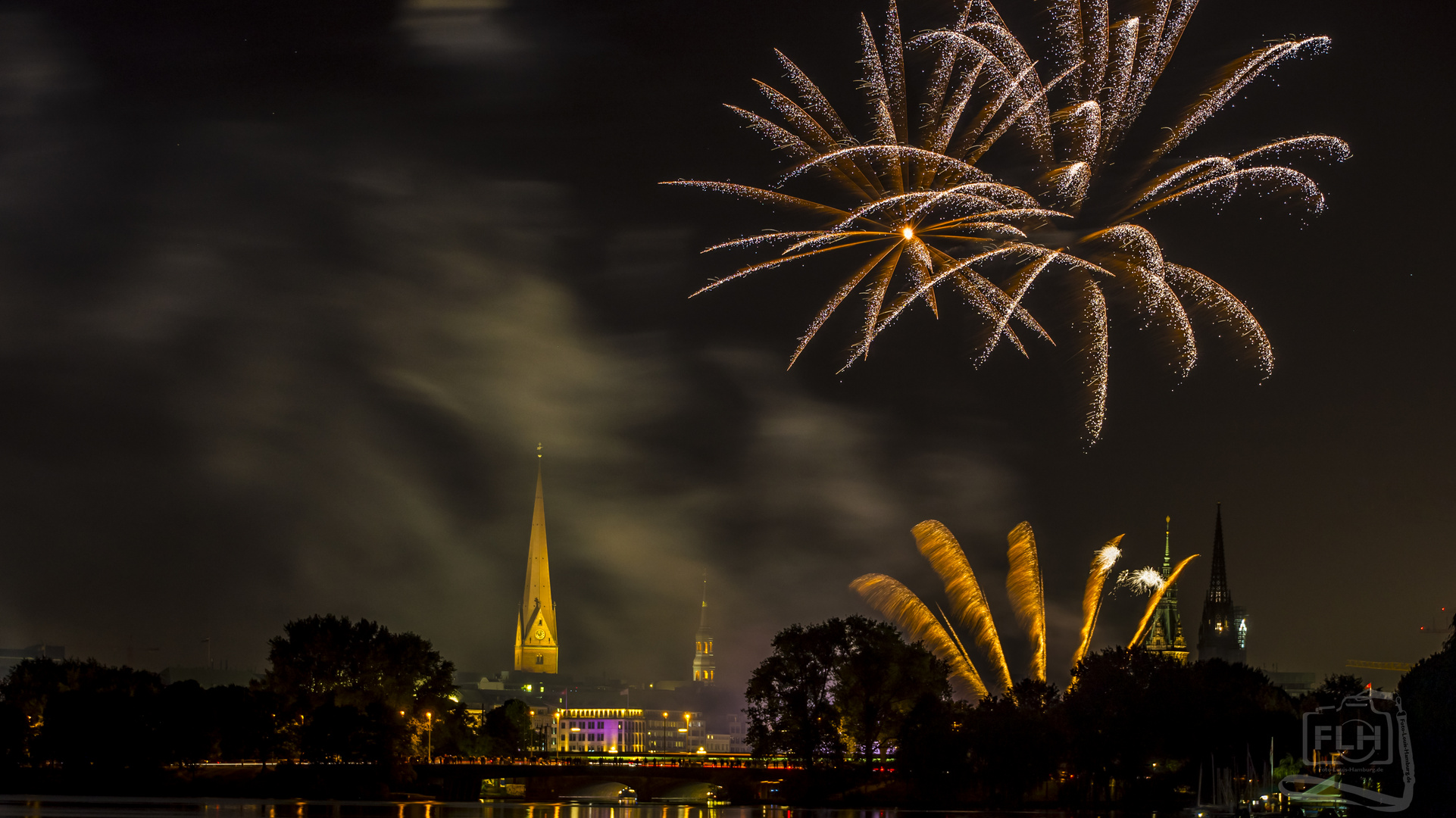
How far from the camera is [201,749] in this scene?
116375 mm

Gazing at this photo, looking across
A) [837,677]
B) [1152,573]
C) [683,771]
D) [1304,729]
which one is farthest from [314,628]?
[1304,729]

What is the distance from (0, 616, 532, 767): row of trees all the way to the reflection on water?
8.49 m

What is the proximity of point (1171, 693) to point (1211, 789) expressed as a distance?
710 centimetres

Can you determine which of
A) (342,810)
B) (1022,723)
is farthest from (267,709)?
(1022,723)

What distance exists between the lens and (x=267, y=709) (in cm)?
12419

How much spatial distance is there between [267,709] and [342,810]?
3915cm

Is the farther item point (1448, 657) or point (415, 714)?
point (415, 714)

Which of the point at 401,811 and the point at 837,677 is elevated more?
the point at 837,677

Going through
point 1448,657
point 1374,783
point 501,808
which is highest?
point 1448,657

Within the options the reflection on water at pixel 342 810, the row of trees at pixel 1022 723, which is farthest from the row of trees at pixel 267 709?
the row of trees at pixel 1022 723

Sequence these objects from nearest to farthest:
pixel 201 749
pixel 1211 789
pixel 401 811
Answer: pixel 401 811 → pixel 1211 789 → pixel 201 749

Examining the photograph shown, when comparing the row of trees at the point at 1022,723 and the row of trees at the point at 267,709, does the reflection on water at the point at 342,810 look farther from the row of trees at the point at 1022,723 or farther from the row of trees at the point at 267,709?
the row of trees at the point at 267,709

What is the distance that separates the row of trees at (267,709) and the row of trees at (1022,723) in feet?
109

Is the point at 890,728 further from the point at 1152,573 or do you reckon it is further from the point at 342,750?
the point at 342,750
